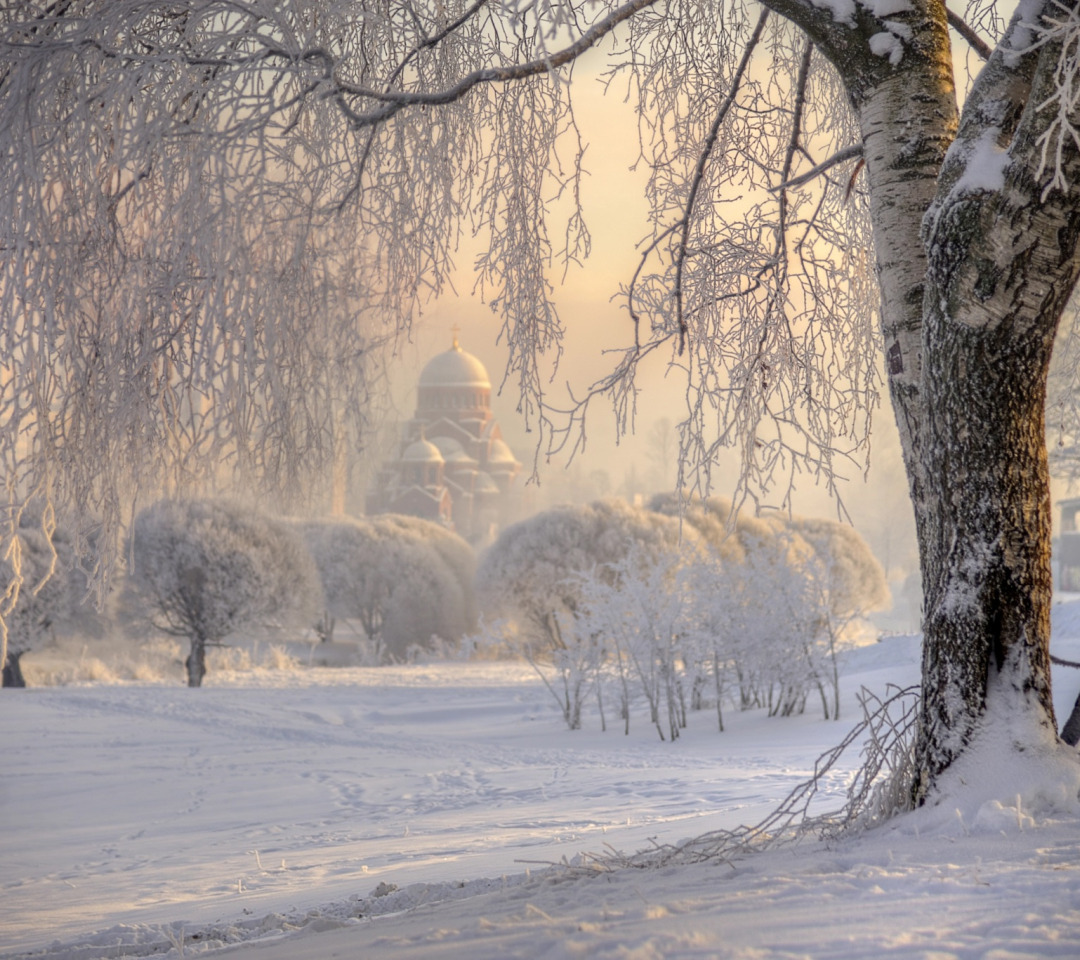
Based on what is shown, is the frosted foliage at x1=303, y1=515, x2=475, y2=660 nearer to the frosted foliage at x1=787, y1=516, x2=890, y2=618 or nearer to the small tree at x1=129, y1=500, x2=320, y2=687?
the small tree at x1=129, y1=500, x2=320, y2=687

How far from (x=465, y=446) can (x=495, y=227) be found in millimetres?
54721

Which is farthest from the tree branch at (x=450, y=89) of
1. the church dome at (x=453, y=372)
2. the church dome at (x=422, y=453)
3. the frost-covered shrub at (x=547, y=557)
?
the church dome at (x=453, y=372)

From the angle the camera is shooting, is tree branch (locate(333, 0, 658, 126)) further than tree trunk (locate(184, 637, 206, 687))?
No

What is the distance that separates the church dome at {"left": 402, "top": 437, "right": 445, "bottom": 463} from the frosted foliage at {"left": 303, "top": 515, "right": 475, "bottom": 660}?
21.1 meters

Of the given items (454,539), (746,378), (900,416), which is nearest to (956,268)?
(900,416)

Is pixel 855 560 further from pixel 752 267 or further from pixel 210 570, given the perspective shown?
pixel 752 267

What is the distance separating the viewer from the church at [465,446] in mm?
54531

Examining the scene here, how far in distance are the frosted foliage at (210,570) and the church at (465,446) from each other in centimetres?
A: 2923

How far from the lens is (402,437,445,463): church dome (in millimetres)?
51188

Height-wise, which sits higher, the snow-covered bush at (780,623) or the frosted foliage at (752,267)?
the frosted foliage at (752,267)

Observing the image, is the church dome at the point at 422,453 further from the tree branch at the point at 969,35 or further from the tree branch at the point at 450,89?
the tree branch at the point at 450,89

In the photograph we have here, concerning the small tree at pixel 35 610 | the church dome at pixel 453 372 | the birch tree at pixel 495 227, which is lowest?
the small tree at pixel 35 610

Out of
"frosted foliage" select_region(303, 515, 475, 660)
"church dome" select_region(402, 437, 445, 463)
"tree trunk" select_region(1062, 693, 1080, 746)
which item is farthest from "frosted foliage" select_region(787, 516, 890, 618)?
"church dome" select_region(402, 437, 445, 463)

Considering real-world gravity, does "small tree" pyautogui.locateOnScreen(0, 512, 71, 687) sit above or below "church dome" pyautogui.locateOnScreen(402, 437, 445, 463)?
below
